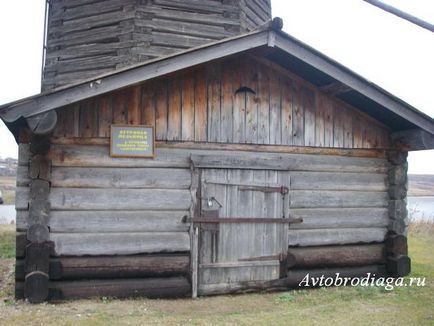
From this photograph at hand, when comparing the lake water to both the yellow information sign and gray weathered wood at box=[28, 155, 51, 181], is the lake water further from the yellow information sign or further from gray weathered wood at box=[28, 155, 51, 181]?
gray weathered wood at box=[28, 155, 51, 181]

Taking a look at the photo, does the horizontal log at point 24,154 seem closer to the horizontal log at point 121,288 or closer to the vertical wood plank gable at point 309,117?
the horizontal log at point 121,288

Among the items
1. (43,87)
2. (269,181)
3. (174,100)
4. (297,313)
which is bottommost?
(297,313)

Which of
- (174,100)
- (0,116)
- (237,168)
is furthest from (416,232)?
(0,116)

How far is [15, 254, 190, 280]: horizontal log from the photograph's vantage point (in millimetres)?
6617

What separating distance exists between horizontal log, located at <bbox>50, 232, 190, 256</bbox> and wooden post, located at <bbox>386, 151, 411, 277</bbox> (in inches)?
154

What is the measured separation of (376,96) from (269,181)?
2317 millimetres

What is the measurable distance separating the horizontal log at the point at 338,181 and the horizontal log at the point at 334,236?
77 cm

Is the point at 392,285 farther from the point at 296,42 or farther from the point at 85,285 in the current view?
the point at 85,285

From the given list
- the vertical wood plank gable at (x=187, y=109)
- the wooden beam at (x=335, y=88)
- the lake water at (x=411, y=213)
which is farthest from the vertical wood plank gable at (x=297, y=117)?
the lake water at (x=411, y=213)

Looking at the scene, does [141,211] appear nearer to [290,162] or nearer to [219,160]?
[219,160]

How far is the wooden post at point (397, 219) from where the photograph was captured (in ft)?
27.0

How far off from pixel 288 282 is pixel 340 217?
1532 mm

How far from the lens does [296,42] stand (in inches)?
276

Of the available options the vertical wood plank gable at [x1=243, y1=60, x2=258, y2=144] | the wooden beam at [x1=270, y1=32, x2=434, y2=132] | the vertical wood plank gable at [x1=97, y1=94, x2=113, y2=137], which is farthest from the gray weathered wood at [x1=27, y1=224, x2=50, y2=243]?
the wooden beam at [x1=270, y1=32, x2=434, y2=132]
